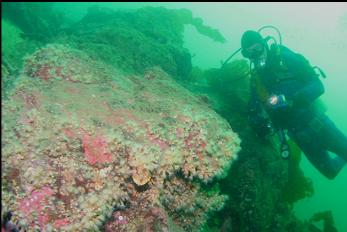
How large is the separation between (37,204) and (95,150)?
675 millimetres

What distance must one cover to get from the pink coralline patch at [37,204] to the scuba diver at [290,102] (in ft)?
15.5

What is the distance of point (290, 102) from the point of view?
634 cm

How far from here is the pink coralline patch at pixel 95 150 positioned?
285 cm

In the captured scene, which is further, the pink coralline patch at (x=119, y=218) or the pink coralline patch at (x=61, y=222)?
the pink coralline patch at (x=119, y=218)

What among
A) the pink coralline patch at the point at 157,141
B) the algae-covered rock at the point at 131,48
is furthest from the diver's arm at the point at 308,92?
the pink coralline patch at the point at 157,141

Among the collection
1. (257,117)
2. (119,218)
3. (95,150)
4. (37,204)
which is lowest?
(119,218)

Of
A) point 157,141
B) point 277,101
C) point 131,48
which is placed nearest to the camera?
point 157,141

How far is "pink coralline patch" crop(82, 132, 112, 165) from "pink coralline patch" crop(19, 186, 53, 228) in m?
0.49

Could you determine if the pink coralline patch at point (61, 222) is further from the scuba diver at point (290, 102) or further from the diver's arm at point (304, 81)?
the diver's arm at point (304, 81)

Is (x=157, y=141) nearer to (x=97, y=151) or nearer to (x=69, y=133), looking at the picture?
(x=97, y=151)

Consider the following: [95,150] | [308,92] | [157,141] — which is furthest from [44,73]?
[308,92]

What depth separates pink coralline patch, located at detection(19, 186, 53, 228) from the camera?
2.42m

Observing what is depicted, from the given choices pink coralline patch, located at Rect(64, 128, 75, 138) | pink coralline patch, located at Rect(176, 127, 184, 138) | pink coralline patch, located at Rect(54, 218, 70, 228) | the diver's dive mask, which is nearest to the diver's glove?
the diver's dive mask

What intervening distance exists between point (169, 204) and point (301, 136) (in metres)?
4.59
